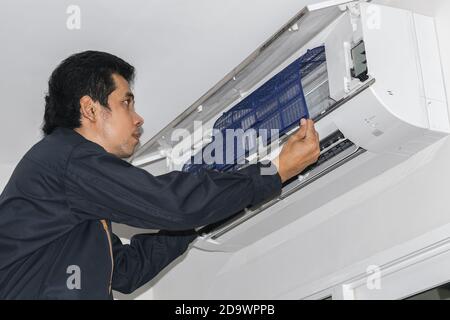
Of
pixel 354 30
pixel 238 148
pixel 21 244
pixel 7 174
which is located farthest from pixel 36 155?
pixel 7 174

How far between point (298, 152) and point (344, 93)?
0.25 meters

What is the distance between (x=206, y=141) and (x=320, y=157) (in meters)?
0.62

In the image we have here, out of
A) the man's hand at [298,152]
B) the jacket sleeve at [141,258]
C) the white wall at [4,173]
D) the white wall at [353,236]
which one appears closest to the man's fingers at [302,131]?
the man's hand at [298,152]

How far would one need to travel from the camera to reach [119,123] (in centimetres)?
221

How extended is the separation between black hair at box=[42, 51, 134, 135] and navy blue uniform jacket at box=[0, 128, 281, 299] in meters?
0.18

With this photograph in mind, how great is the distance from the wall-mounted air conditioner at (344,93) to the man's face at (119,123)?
439 millimetres

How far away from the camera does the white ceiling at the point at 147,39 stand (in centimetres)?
254

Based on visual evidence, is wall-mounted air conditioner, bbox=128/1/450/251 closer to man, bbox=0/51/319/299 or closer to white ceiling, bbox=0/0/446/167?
white ceiling, bbox=0/0/446/167

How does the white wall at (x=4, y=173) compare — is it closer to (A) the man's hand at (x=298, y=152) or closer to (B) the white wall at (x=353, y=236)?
(B) the white wall at (x=353, y=236)

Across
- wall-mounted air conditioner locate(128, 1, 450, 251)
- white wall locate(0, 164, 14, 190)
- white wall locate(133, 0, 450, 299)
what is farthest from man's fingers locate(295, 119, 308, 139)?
white wall locate(0, 164, 14, 190)

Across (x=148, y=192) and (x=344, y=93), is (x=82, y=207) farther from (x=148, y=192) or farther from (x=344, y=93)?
(x=344, y=93)

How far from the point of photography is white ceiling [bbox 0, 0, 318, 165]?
2.54 meters

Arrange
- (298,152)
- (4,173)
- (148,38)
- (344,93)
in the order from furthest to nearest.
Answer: (4,173)
(148,38)
(344,93)
(298,152)

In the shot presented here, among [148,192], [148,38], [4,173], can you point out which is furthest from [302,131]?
[4,173]
